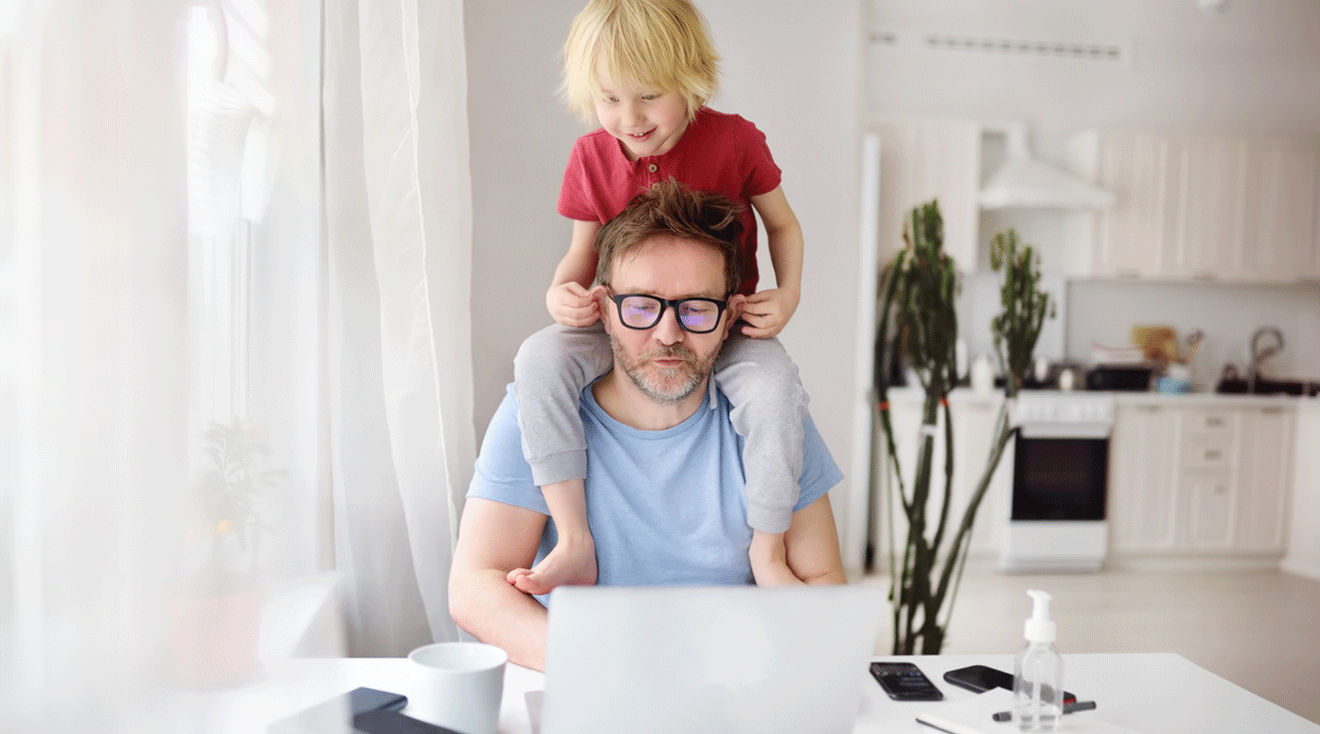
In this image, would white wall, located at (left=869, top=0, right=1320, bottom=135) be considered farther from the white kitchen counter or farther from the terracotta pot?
the terracotta pot

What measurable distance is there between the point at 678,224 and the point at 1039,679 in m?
0.84

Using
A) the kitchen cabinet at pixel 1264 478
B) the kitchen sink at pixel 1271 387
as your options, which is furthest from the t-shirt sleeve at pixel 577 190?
the kitchen sink at pixel 1271 387

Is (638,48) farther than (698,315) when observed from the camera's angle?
No

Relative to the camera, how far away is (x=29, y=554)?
17.6 inches

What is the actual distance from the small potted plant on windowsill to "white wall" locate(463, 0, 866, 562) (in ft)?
3.86

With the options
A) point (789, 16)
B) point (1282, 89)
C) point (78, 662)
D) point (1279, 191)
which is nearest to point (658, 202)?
point (789, 16)

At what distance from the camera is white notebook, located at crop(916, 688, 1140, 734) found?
0.93 m

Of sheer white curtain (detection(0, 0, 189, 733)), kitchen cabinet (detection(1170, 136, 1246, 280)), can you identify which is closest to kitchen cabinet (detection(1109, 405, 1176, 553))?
kitchen cabinet (detection(1170, 136, 1246, 280))

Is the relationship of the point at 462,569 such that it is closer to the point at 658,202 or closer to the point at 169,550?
the point at 658,202

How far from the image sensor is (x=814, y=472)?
1506 mm

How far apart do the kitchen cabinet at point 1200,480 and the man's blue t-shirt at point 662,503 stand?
11.8ft

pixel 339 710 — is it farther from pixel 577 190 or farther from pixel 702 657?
pixel 577 190

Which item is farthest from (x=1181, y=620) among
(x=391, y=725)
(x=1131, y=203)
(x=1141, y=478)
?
(x=391, y=725)

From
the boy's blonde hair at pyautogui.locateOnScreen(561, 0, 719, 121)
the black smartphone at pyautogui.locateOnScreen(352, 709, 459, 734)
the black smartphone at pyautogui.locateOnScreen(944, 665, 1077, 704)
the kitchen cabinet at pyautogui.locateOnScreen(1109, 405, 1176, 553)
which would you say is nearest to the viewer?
the black smartphone at pyautogui.locateOnScreen(352, 709, 459, 734)
